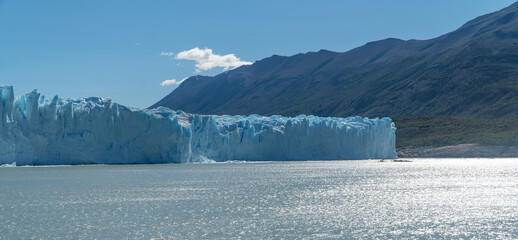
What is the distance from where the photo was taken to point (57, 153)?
178 ft

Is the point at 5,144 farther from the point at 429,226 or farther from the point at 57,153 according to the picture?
the point at 429,226

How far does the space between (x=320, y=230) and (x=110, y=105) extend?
4000cm

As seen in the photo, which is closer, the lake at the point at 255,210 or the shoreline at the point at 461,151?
the lake at the point at 255,210

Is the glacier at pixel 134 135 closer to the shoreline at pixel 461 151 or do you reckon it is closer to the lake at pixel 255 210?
the lake at pixel 255 210

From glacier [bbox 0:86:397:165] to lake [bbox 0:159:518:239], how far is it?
12926mm

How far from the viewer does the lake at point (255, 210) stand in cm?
2031

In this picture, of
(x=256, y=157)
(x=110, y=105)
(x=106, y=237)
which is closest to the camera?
(x=106, y=237)

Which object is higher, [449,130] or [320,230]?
[449,130]

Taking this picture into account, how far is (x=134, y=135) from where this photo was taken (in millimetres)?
56875

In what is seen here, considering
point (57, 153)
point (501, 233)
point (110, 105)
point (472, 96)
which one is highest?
point (472, 96)

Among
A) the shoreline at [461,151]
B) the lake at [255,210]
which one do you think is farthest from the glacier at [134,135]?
the shoreline at [461,151]

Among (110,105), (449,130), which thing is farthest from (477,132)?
(110,105)

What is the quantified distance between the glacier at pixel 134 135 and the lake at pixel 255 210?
12.9 meters

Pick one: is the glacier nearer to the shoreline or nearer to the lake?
the lake
